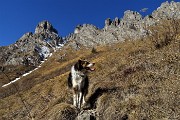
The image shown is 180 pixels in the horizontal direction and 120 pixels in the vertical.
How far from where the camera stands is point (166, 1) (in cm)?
16050

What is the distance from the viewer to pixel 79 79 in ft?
41.3

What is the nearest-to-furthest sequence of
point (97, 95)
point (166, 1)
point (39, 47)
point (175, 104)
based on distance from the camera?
point (175, 104), point (97, 95), point (166, 1), point (39, 47)

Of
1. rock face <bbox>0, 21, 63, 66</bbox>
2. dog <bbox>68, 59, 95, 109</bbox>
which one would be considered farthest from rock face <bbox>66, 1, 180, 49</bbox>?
dog <bbox>68, 59, 95, 109</bbox>

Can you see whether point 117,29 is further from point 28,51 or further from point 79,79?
point 79,79

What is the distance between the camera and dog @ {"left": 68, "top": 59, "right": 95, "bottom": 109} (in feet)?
41.0

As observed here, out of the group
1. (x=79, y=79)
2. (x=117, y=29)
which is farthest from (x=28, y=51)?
(x=79, y=79)

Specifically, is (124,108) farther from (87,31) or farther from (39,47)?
(39,47)

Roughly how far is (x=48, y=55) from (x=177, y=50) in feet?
508

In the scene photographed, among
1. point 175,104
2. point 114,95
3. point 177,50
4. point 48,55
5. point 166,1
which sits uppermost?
point 166,1

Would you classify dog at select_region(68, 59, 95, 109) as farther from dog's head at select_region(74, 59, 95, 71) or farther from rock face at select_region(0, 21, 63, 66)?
rock face at select_region(0, 21, 63, 66)

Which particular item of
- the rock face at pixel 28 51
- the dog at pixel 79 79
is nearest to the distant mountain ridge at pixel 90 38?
the rock face at pixel 28 51

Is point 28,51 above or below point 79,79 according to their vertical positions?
above

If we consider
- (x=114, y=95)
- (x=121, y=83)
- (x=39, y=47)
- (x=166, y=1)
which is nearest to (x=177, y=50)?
(x=121, y=83)

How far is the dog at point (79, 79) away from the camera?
12508 mm
